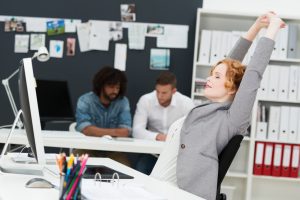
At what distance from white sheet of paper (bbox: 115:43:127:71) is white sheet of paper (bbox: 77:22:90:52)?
0.30m

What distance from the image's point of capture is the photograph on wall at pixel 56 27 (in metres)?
5.68

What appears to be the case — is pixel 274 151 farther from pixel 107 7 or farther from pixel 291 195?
pixel 107 7

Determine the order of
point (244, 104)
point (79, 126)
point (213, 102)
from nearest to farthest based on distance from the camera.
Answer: point (244, 104) < point (213, 102) < point (79, 126)

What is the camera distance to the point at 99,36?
18.7 feet

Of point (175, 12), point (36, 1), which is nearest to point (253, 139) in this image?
point (175, 12)

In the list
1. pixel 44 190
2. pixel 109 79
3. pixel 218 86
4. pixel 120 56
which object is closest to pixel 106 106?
pixel 109 79

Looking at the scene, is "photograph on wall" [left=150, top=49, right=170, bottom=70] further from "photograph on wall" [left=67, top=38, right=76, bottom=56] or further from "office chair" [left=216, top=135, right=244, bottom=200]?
"office chair" [left=216, top=135, right=244, bottom=200]

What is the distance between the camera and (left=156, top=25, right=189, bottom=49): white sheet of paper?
5.71 meters

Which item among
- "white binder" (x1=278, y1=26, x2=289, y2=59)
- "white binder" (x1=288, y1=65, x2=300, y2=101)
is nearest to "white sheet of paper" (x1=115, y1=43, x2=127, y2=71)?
"white binder" (x1=278, y1=26, x2=289, y2=59)

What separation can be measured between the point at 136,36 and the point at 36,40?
3.22 feet

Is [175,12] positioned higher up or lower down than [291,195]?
higher up

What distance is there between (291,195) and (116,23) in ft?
7.84

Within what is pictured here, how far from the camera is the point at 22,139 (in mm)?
4219

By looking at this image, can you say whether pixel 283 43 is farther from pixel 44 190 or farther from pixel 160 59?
pixel 44 190
